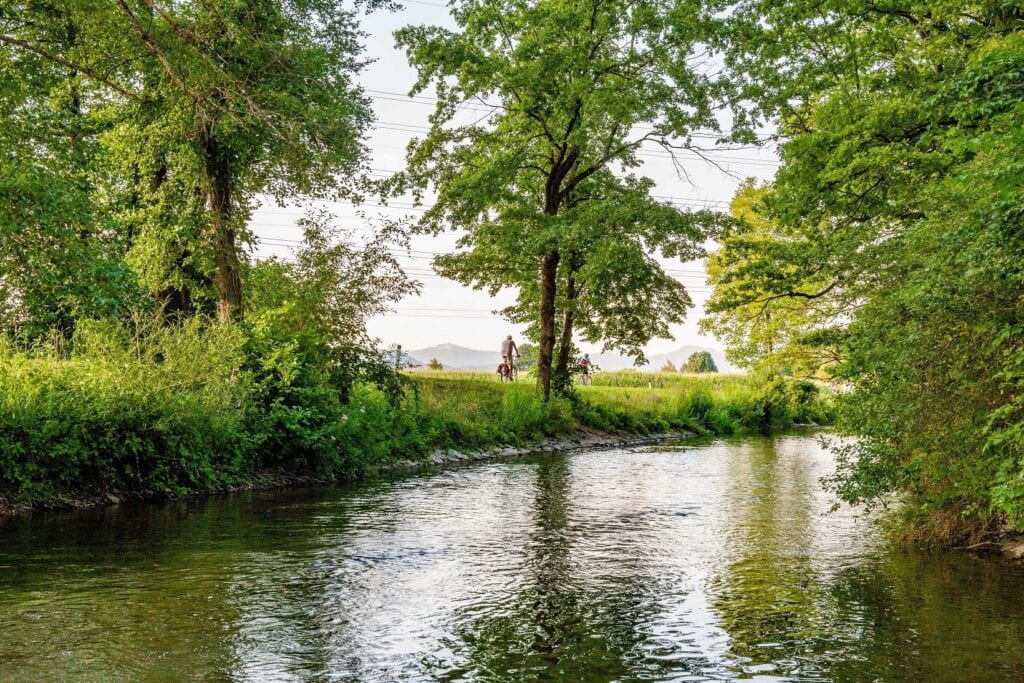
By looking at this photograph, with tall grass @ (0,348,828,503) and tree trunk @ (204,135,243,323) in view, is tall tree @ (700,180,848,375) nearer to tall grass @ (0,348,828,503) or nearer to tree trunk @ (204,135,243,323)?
tall grass @ (0,348,828,503)

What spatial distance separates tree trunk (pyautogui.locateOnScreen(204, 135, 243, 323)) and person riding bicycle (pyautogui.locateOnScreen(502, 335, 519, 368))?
16.7m

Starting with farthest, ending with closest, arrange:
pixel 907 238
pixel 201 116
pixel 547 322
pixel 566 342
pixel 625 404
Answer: pixel 625 404
pixel 566 342
pixel 547 322
pixel 201 116
pixel 907 238

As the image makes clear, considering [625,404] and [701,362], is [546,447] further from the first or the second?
[701,362]

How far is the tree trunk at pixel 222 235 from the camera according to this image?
22.7 m

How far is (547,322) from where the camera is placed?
3158 cm

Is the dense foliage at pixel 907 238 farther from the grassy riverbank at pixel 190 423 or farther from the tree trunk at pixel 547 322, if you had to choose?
the tree trunk at pixel 547 322

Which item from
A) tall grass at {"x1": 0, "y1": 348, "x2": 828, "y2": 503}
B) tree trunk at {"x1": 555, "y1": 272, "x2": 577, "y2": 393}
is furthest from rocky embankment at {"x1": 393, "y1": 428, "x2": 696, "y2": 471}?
tree trunk at {"x1": 555, "y1": 272, "x2": 577, "y2": 393}

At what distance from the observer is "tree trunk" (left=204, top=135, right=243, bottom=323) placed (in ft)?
74.6

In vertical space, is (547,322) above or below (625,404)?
above

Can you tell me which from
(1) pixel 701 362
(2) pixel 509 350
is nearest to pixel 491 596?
(2) pixel 509 350

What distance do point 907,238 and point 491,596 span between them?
7.80 metres

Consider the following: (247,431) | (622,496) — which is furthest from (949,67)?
(247,431)

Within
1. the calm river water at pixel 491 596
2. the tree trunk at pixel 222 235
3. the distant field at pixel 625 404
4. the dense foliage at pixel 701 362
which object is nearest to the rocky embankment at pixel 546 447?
the distant field at pixel 625 404

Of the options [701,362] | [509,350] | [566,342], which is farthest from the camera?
[701,362]
